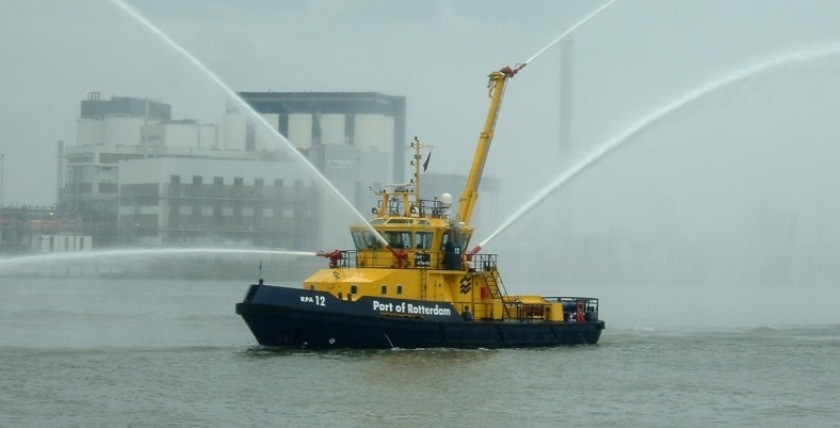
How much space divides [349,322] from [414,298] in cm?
257

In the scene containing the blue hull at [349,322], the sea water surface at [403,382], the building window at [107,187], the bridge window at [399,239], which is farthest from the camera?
the building window at [107,187]

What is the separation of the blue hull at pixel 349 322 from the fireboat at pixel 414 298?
29mm

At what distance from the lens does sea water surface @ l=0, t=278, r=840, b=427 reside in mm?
31812

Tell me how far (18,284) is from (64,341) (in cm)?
6582

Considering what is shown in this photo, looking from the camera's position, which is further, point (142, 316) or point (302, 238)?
point (302, 238)

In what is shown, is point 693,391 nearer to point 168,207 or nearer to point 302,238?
point 302,238

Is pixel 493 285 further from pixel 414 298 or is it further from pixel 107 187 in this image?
pixel 107 187

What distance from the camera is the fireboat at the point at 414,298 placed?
135ft

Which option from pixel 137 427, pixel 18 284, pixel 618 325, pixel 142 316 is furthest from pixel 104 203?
pixel 137 427

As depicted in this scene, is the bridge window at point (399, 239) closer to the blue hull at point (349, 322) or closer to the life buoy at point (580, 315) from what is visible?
the blue hull at point (349, 322)

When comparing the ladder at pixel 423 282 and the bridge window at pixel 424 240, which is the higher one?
the bridge window at pixel 424 240

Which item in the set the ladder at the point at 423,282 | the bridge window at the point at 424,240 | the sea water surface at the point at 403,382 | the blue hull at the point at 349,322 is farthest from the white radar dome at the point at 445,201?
the sea water surface at the point at 403,382

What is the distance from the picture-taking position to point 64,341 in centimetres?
4606

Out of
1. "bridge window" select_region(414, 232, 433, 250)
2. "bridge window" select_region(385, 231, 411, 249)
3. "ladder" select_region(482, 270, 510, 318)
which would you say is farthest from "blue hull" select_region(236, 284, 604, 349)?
"bridge window" select_region(385, 231, 411, 249)
